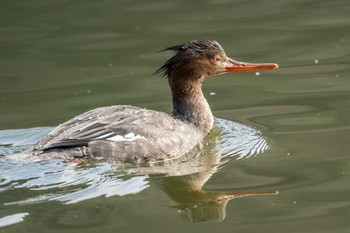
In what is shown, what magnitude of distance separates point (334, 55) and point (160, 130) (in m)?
3.31

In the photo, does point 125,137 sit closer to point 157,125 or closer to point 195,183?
point 157,125

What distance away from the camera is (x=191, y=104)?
9617 mm

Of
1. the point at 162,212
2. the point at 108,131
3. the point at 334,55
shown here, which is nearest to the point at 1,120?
the point at 108,131

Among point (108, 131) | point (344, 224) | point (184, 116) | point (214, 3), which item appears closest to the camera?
point (344, 224)

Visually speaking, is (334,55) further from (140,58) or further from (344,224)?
(344,224)

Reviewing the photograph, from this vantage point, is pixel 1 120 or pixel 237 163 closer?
pixel 237 163

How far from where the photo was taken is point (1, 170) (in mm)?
8062

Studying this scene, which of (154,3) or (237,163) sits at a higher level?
(154,3)

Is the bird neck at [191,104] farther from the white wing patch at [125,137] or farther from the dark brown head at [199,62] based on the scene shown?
the white wing patch at [125,137]

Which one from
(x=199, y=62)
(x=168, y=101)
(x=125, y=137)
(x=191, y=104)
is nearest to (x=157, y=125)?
(x=125, y=137)

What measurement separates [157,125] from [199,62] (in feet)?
3.71

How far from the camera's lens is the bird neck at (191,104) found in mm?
9516

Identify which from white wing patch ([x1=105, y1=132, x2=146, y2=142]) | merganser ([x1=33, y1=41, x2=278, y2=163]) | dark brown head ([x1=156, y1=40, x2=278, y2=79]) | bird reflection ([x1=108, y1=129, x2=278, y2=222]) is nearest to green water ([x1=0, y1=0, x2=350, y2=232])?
bird reflection ([x1=108, y1=129, x2=278, y2=222])

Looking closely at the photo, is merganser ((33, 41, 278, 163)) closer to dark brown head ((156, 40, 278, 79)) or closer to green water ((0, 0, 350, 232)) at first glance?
dark brown head ((156, 40, 278, 79))
